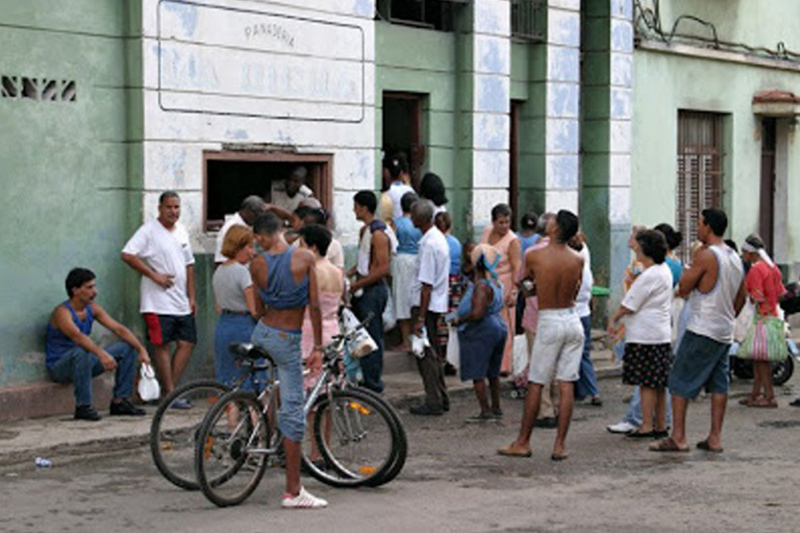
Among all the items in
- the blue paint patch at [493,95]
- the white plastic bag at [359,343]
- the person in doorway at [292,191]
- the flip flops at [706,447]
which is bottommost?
the flip flops at [706,447]

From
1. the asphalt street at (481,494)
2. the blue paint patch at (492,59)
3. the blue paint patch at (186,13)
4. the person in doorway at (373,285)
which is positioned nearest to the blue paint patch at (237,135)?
the blue paint patch at (186,13)

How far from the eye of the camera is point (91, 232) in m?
13.5

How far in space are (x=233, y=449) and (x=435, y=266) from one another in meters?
4.39

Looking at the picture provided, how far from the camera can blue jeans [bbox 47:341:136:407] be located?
41.5 ft

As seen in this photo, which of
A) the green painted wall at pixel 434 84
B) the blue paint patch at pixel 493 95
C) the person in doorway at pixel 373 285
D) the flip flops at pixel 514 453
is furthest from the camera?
the blue paint patch at pixel 493 95

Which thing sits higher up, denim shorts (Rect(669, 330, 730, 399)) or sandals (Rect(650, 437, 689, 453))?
denim shorts (Rect(669, 330, 730, 399))

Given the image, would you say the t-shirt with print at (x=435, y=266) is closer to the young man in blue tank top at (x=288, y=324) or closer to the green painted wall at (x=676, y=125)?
the young man in blue tank top at (x=288, y=324)

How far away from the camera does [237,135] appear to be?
14.9m

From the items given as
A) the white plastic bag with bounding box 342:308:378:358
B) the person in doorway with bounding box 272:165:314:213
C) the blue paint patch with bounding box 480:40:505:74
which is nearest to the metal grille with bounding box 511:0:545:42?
the blue paint patch with bounding box 480:40:505:74

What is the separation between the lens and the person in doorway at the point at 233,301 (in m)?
11.4

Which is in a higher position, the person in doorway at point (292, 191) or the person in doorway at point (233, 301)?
the person in doorway at point (292, 191)

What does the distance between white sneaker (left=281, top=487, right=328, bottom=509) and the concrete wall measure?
12.0m

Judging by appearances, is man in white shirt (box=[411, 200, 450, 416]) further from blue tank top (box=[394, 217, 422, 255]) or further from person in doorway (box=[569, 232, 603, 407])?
blue tank top (box=[394, 217, 422, 255])

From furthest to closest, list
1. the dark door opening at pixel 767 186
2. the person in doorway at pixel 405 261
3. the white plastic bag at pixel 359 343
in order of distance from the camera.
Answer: the dark door opening at pixel 767 186 → the person in doorway at pixel 405 261 → the white plastic bag at pixel 359 343
